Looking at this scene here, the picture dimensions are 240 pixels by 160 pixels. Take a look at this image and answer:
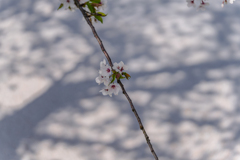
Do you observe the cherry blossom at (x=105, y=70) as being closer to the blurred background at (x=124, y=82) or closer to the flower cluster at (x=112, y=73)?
the flower cluster at (x=112, y=73)

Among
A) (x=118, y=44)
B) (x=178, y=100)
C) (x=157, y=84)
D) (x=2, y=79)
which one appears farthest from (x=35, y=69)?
(x=178, y=100)

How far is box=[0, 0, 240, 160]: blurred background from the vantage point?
3.95 feet

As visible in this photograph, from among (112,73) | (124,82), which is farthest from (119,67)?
(124,82)

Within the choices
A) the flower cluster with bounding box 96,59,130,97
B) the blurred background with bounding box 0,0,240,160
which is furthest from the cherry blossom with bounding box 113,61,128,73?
the blurred background with bounding box 0,0,240,160

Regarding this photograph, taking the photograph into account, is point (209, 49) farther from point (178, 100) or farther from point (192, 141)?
point (192, 141)

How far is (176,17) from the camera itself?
4.11ft

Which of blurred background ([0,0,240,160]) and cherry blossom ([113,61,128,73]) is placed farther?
blurred background ([0,0,240,160])

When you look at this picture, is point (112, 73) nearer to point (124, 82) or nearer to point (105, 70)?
point (105, 70)

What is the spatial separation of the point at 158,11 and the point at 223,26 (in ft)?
1.17

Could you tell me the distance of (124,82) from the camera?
1188 millimetres

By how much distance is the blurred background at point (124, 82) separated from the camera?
120cm

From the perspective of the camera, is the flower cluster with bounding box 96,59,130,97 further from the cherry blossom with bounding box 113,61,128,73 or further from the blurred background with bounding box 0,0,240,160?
the blurred background with bounding box 0,0,240,160

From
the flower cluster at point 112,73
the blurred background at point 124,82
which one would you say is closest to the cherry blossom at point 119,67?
the flower cluster at point 112,73

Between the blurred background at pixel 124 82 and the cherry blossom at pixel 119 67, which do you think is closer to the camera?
the cherry blossom at pixel 119 67
